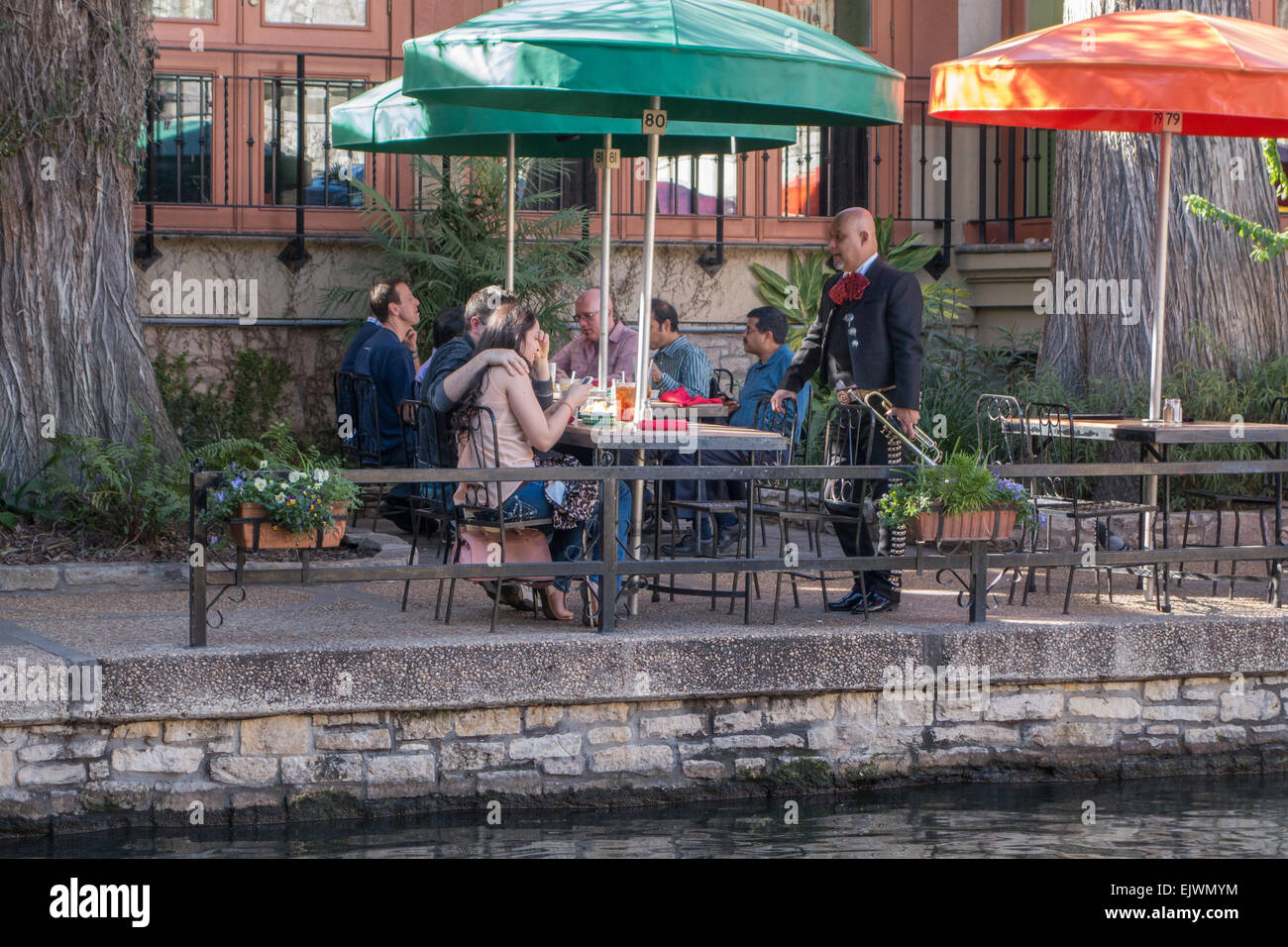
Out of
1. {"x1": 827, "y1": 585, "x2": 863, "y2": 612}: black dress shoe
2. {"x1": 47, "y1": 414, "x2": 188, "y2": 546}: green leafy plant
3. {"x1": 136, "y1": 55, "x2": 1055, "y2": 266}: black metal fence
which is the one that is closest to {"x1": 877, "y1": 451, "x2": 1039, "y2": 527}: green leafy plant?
{"x1": 827, "y1": 585, "x2": 863, "y2": 612}: black dress shoe

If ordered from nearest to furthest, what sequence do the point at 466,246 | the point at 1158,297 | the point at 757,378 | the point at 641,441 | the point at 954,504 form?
the point at 954,504 < the point at 641,441 < the point at 1158,297 < the point at 757,378 < the point at 466,246

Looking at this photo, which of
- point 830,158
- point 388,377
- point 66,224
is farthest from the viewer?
point 830,158

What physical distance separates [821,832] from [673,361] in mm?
3803

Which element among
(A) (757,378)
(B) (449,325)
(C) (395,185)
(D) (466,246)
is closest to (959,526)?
(A) (757,378)

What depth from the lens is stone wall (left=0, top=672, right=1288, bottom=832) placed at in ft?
17.6

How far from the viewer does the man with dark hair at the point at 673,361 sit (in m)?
8.78

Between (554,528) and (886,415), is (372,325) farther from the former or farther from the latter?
(886,415)

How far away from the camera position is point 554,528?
6.47 metres

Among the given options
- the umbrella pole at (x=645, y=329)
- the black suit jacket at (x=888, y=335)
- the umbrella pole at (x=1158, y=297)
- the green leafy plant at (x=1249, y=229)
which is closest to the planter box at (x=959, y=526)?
the black suit jacket at (x=888, y=335)

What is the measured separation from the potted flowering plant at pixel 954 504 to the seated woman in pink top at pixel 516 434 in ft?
3.58

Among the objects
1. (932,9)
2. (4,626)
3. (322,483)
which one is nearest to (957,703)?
(322,483)

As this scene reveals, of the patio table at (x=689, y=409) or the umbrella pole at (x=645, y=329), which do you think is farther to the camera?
the patio table at (x=689, y=409)

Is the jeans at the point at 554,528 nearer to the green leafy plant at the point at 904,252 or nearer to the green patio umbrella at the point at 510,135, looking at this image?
the green patio umbrella at the point at 510,135
